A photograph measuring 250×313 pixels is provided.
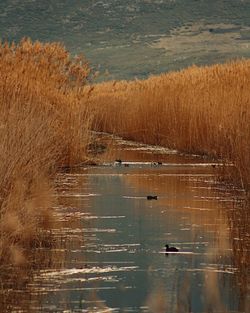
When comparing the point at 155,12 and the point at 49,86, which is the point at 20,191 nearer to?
the point at 49,86

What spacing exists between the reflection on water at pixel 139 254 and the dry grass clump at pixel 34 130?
0.25 m

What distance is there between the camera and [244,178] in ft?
35.0

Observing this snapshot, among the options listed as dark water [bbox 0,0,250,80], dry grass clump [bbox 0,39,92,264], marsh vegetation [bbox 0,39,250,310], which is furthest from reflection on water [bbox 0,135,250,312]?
dark water [bbox 0,0,250,80]

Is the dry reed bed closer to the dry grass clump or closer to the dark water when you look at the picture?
the dry grass clump

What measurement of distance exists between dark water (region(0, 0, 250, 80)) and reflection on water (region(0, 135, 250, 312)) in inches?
2628

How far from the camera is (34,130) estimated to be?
9336mm

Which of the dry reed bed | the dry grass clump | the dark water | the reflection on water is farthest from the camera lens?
the dark water

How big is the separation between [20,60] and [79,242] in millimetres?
5436

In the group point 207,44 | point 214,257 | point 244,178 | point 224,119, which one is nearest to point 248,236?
point 214,257

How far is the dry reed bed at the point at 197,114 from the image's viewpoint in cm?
1191

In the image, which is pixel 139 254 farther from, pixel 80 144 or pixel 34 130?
pixel 80 144

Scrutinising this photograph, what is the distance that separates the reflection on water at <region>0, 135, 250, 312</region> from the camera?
18.9ft

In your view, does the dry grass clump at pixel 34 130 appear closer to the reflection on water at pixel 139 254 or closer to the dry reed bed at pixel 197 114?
the reflection on water at pixel 139 254


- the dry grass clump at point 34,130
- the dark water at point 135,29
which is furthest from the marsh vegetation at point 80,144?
the dark water at point 135,29
